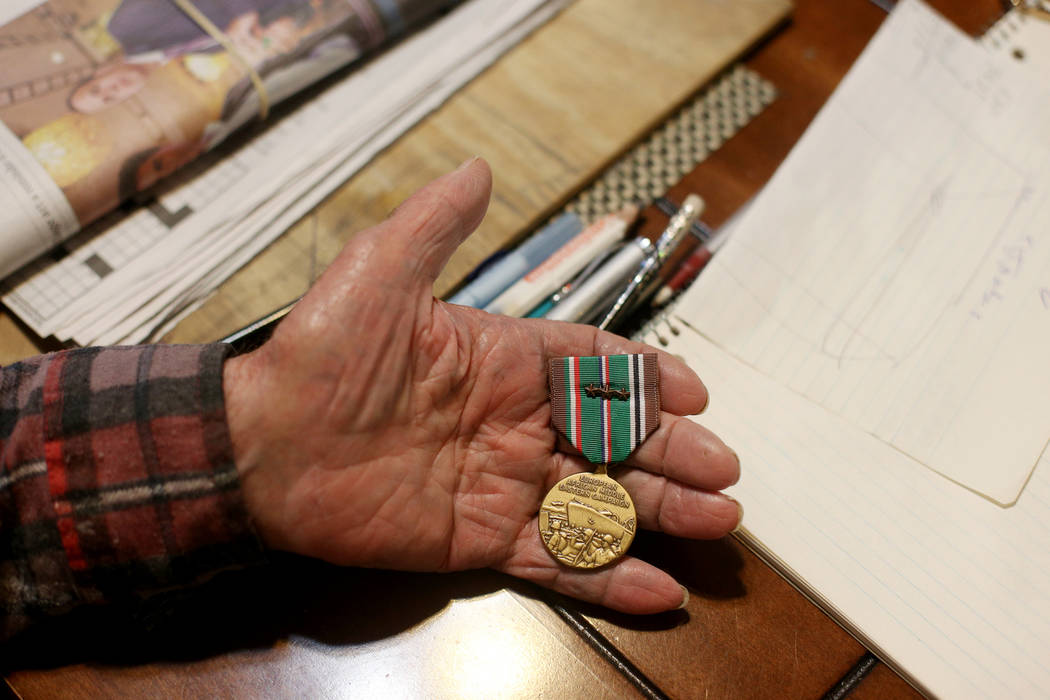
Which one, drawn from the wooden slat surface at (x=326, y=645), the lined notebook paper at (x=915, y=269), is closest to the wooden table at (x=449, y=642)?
the wooden slat surface at (x=326, y=645)

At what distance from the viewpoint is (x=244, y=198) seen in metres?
0.95

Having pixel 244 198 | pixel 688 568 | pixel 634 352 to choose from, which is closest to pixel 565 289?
pixel 634 352

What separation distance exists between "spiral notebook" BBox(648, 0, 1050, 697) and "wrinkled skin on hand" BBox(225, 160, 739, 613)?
0.40 feet

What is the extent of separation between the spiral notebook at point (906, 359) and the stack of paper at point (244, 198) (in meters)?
0.52

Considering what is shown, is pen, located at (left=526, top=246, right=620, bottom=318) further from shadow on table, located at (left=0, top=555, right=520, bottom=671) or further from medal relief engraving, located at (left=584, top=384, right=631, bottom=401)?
shadow on table, located at (left=0, top=555, right=520, bottom=671)

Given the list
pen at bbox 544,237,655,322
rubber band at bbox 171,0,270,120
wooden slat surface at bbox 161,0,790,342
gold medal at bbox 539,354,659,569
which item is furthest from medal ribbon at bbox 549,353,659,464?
rubber band at bbox 171,0,270,120

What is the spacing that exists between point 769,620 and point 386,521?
0.44m

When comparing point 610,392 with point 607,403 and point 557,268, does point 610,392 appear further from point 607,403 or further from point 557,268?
point 557,268

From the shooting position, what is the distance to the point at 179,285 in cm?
88

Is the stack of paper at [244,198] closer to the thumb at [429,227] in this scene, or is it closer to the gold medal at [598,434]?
the thumb at [429,227]

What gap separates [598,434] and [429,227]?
298 millimetres

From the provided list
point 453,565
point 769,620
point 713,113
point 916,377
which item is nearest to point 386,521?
point 453,565

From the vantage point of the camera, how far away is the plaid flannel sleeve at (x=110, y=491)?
25.0 inches

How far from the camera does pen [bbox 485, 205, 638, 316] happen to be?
867 millimetres
